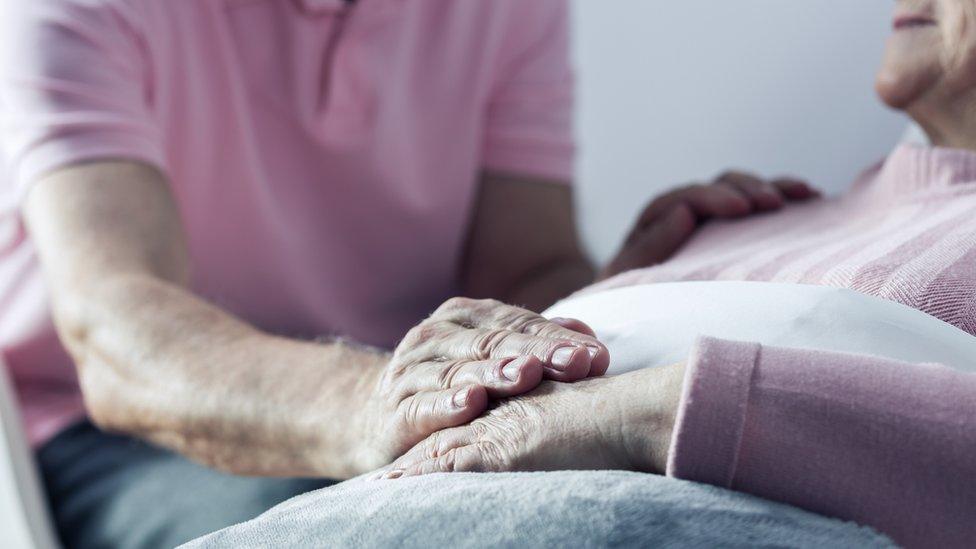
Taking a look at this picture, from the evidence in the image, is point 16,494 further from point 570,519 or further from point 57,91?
point 570,519

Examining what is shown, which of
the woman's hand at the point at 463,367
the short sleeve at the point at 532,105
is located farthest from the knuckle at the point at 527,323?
the short sleeve at the point at 532,105

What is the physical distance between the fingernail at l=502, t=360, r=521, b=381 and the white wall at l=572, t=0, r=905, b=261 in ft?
2.71

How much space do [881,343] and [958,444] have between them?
0.09 metres

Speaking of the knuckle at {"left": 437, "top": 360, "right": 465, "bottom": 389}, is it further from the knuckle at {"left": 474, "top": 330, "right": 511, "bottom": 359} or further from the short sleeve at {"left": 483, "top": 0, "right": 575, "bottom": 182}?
the short sleeve at {"left": 483, "top": 0, "right": 575, "bottom": 182}

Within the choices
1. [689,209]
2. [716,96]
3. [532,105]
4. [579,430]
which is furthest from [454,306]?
[716,96]

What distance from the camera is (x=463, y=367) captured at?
569mm

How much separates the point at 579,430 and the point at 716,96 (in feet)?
3.34

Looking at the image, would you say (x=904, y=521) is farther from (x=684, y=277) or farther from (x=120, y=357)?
(x=120, y=357)

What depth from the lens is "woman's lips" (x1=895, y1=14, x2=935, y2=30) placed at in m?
0.84

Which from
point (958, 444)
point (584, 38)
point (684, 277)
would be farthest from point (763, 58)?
point (958, 444)

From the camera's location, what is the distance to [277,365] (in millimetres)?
742

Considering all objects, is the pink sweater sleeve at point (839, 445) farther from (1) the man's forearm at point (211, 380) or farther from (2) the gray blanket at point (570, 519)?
(1) the man's forearm at point (211, 380)

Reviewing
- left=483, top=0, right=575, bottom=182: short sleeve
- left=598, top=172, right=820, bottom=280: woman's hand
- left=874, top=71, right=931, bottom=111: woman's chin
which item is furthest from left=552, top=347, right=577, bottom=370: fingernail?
left=483, top=0, right=575, bottom=182: short sleeve

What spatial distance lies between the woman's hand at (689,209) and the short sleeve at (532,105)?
29 cm
